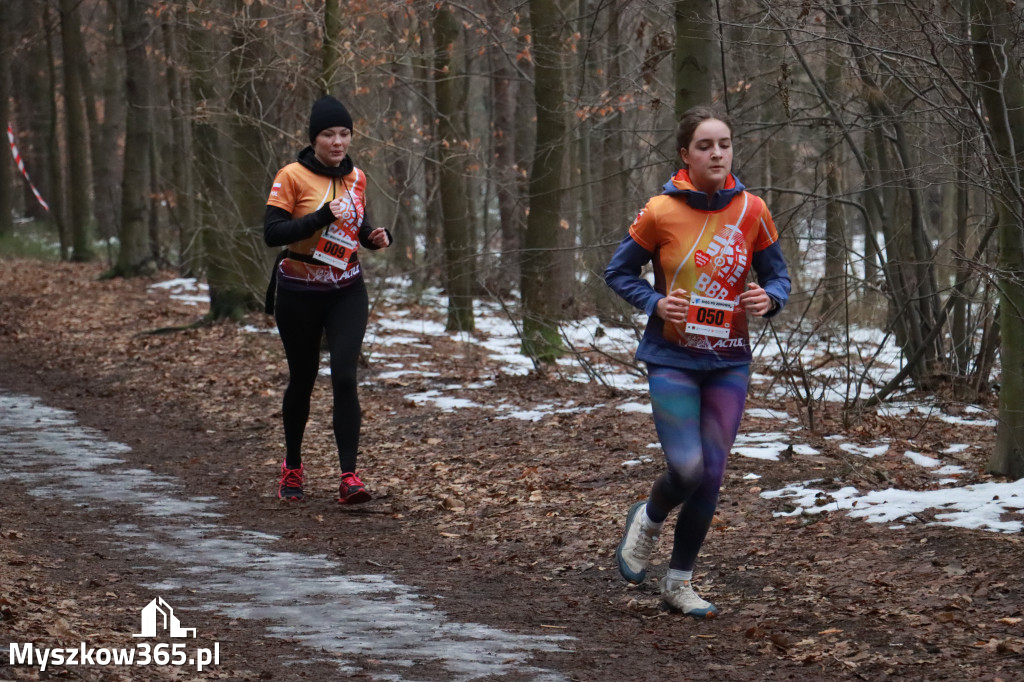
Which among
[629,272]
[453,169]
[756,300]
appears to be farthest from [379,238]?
[453,169]

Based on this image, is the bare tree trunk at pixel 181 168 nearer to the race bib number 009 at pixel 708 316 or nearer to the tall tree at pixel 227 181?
the tall tree at pixel 227 181

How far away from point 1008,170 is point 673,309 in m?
2.44

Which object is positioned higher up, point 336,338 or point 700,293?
point 700,293

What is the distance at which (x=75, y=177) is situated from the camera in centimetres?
2828

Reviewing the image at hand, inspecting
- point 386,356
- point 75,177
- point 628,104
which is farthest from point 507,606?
point 75,177

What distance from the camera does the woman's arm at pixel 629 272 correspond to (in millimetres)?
5000

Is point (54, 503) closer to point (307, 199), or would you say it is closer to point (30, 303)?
point (307, 199)

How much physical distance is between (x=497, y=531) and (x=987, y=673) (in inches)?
130

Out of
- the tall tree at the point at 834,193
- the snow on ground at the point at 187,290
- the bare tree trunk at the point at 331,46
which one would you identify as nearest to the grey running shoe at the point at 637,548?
the tall tree at the point at 834,193

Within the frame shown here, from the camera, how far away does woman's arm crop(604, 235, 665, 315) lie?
5.00m

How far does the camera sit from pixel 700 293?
4934 millimetres

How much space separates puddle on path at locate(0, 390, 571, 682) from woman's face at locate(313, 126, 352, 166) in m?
2.24

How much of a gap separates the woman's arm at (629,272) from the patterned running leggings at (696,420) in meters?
0.32

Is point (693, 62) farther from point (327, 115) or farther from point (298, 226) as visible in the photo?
point (298, 226)
